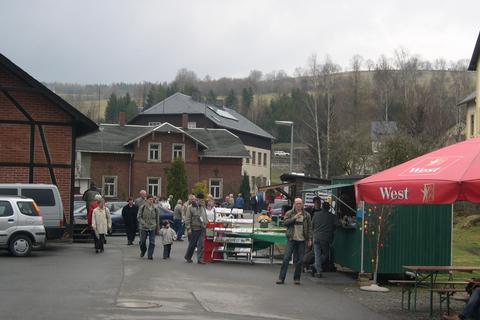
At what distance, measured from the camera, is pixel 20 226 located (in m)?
19.9

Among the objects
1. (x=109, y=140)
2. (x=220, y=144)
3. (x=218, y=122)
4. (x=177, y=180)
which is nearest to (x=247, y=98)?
(x=218, y=122)

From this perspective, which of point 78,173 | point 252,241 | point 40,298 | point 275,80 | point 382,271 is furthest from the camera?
point 275,80

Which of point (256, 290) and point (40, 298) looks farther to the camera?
point (256, 290)

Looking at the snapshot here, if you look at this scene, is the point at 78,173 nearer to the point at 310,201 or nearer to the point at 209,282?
the point at 310,201

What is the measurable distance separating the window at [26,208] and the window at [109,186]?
3955 cm

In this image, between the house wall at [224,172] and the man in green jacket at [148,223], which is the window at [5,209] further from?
the house wall at [224,172]

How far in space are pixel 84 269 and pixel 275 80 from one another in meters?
135

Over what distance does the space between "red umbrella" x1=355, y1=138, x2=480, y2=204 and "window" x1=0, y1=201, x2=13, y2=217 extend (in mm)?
12517

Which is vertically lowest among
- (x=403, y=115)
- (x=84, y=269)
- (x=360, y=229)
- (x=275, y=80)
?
(x=84, y=269)

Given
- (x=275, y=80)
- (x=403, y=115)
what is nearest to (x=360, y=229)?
(x=403, y=115)

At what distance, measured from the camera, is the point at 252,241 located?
20047 millimetres

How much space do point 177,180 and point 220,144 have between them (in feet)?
37.4

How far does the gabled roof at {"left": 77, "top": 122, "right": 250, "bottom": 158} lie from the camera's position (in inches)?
2362

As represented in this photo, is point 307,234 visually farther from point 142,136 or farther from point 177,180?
point 142,136
